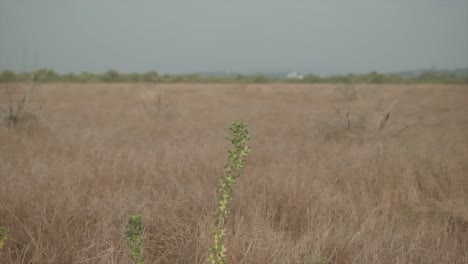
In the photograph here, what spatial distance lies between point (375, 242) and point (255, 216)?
864 millimetres

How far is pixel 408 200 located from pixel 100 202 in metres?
3.11

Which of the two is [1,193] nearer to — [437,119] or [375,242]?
[375,242]

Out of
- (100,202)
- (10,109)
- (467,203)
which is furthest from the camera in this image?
(10,109)

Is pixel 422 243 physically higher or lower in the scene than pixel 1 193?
lower

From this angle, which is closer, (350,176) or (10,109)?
(350,176)

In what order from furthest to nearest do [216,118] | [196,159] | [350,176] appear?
[216,118], [196,159], [350,176]

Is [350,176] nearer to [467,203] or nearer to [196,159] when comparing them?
[467,203]

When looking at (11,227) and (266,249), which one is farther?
(11,227)

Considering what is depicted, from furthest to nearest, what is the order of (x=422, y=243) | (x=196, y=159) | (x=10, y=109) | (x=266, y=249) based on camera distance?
(x=10, y=109), (x=196, y=159), (x=422, y=243), (x=266, y=249)

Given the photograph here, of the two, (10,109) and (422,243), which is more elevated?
(10,109)

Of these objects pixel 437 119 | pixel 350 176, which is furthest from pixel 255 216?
Answer: pixel 437 119

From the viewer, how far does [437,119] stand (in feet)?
39.0

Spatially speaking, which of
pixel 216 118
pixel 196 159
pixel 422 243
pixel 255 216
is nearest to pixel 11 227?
pixel 255 216

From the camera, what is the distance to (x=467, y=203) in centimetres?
332
